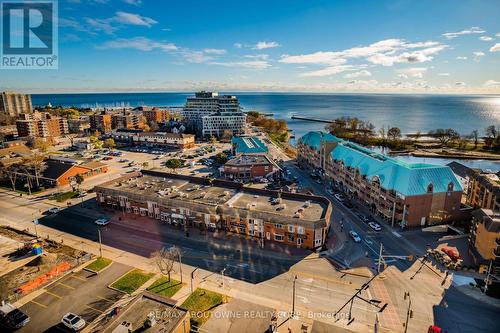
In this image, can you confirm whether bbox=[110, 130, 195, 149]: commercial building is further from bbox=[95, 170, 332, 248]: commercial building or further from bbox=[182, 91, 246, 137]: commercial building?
bbox=[95, 170, 332, 248]: commercial building

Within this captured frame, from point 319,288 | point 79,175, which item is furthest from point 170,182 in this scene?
point 319,288

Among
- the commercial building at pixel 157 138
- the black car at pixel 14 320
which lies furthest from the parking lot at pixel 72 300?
the commercial building at pixel 157 138

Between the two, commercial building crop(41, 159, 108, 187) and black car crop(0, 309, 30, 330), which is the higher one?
commercial building crop(41, 159, 108, 187)

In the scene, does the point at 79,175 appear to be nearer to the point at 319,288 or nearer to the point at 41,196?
the point at 41,196

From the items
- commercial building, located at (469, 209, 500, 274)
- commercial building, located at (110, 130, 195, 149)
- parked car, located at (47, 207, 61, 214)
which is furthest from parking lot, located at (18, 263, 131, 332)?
commercial building, located at (110, 130, 195, 149)

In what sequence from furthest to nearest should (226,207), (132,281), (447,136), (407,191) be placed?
1. (447,136)
2. (407,191)
3. (226,207)
4. (132,281)

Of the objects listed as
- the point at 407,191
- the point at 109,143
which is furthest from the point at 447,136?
the point at 109,143

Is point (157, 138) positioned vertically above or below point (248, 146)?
below

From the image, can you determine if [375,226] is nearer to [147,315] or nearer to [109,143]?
[147,315]
